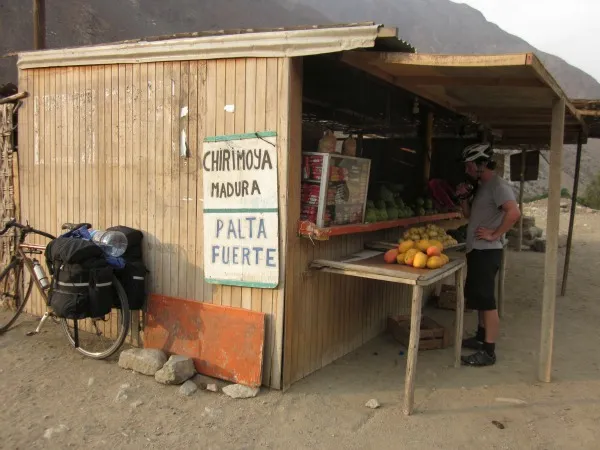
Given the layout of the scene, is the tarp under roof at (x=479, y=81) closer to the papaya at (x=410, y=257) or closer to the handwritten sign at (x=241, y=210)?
the handwritten sign at (x=241, y=210)

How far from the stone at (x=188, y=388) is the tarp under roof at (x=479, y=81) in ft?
10.3

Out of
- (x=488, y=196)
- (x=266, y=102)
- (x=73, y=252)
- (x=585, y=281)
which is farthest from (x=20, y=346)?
(x=585, y=281)

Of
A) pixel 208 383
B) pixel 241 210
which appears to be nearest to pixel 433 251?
pixel 241 210

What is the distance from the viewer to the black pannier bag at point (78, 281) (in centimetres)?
438

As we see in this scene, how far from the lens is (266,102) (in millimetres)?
4223

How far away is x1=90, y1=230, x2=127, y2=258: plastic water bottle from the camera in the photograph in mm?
4855

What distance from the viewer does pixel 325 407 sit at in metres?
4.11

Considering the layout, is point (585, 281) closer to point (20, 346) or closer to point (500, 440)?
point (500, 440)

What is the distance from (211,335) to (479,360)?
107 inches

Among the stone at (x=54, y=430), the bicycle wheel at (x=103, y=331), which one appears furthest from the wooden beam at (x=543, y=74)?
the stone at (x=54, y=430)

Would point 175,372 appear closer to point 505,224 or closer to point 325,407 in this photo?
point 325,407

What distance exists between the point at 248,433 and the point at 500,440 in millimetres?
1843

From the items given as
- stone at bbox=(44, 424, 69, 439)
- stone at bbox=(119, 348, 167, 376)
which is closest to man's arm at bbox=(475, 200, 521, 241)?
stone at bbox=(119, 348, 167, 376)

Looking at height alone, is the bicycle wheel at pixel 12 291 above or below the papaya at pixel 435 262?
below
